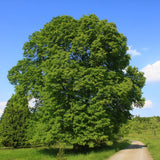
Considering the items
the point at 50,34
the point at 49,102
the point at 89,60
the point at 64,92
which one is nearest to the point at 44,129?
the point at 49,102

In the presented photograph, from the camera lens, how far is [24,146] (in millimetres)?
30328

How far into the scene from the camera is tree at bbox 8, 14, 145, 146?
1842 cm

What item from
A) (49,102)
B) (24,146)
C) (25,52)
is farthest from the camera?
(24,146)

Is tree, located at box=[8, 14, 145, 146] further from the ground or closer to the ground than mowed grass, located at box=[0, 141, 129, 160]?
further from the ground

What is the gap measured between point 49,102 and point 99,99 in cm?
518

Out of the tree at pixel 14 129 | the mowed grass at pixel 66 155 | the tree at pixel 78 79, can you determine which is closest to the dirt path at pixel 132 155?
the mowed grass at pixel 66 155

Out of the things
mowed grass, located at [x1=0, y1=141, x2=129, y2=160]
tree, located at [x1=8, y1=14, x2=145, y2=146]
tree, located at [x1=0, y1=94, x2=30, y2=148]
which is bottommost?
mowed grass, located at [x1=0, y1=141, x2=129, y2=160]

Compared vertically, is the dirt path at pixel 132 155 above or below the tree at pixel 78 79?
below

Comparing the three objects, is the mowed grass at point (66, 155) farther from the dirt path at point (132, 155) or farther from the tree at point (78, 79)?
the tree at point (78, 79)

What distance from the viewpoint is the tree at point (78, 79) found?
18.4m

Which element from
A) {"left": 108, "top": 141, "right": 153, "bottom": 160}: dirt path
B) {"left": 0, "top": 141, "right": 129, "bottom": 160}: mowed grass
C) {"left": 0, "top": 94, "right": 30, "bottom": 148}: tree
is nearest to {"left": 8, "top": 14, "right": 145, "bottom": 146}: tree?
{"left": 0, "top": 141, "right": 129, "bottom": 160}: mowed grass

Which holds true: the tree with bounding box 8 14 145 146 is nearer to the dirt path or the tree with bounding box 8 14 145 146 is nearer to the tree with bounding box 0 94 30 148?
the dirt path

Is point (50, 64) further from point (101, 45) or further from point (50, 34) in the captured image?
point (101, 45)

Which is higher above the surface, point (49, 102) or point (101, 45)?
point (101, 45)
